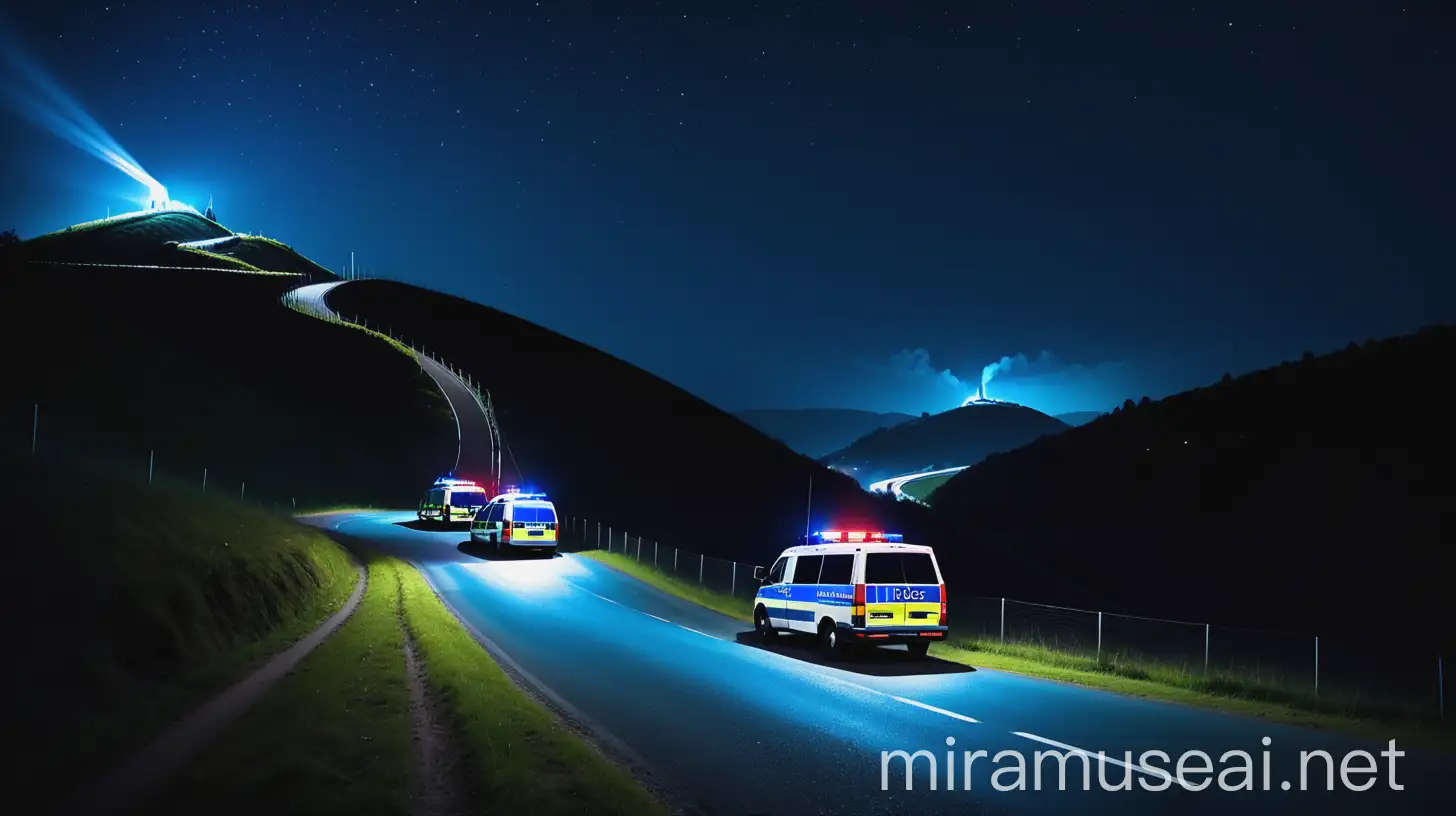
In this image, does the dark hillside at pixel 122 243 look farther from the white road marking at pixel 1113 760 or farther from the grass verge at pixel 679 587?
the white road marking at pixel 1113 760

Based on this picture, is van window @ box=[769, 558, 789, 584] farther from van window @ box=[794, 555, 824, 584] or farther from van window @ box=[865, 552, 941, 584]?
van window @ box=[865, 552, 941, 584]

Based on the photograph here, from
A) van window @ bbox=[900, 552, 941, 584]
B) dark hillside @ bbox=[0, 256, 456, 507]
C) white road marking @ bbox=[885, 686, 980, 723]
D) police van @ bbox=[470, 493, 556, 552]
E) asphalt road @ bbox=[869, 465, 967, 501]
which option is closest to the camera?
white road marking @ bbox=[885, 686, 980, 723]

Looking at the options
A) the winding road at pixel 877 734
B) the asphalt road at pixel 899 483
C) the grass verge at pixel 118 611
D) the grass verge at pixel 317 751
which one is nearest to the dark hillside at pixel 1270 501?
the asphalt road at pixel 899 483

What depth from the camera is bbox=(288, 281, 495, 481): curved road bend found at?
70.2m

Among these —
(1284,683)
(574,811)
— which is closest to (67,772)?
(574,811)

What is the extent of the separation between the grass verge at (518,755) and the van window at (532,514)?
77.3 ft

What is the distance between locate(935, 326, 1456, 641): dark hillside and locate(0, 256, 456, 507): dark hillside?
48.1 m

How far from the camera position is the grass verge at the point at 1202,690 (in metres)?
12.8

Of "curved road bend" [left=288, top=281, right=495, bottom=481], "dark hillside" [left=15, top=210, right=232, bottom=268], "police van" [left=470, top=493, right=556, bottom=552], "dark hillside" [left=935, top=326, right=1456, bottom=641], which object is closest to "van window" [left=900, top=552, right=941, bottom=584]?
"police van" [left=470, top=493, right=556, bottom=552]

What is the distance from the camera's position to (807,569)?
21.5 metres

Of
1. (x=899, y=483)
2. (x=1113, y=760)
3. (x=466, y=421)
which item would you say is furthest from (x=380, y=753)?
(x=899, y=483)

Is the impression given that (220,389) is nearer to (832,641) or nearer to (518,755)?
(832,641)

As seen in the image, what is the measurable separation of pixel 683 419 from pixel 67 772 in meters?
93.8

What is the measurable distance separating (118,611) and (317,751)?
17.5ft
